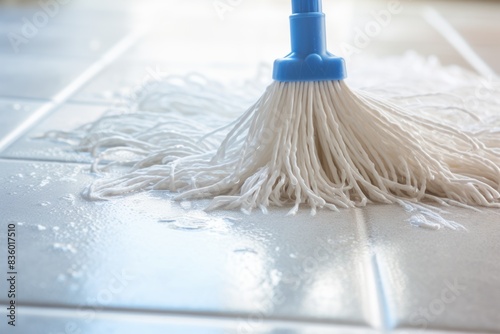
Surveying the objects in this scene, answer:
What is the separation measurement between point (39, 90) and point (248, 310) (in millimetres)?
900

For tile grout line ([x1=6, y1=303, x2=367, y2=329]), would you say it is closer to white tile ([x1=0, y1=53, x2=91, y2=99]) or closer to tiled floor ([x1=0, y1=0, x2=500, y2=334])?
tiled floor ([x1=0, y1=0, x2=500, y2=334])

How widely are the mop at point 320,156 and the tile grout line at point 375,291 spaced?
10cm

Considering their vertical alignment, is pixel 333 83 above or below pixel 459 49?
above

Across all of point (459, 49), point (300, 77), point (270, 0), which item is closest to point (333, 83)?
point (300, 77)

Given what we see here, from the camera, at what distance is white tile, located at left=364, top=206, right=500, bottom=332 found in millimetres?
631

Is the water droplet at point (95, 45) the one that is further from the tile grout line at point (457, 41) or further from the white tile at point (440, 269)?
the white tile at point (440, 269)

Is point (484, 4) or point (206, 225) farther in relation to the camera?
point (484, 4)

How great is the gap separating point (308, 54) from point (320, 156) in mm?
114

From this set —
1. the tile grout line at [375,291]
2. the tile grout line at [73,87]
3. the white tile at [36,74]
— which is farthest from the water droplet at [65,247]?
the white tile at [36,74]

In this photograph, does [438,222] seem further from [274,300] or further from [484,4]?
[484,4]

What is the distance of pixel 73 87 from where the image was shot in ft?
4.77

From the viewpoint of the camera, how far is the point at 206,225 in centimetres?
81

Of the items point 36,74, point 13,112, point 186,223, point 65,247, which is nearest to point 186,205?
point 186,223

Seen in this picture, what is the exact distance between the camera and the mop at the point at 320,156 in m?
0.88
